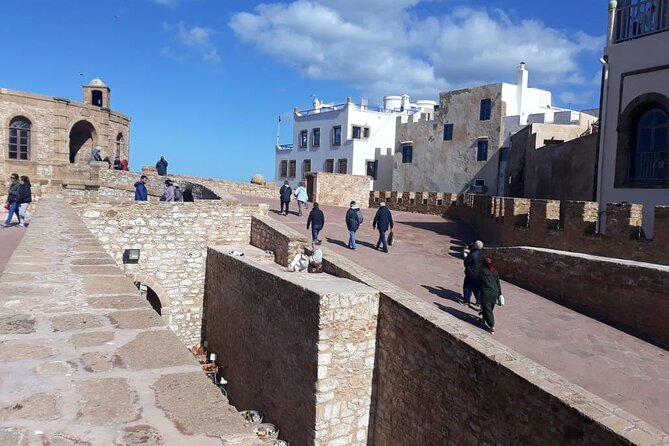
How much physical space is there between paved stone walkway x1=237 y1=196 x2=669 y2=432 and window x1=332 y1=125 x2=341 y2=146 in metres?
23.5

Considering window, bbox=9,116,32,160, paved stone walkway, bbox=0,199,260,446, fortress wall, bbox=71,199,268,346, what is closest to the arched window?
fortress wall, bbox=71,199,268,346

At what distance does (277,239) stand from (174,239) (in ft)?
9.86

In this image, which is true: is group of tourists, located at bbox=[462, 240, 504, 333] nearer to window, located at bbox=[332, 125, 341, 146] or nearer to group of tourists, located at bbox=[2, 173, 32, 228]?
group of tourists, located at bbox=[2, 173, 32, 228]

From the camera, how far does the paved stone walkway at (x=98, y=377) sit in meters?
1.99

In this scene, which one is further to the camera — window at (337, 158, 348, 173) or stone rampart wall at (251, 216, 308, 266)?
window at (337, 158, 348, 173)

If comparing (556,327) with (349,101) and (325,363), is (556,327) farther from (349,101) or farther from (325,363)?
(349,101)

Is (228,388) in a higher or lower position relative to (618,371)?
lower

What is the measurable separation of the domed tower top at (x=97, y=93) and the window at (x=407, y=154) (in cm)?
1793

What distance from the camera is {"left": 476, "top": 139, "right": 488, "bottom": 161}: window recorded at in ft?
95.7

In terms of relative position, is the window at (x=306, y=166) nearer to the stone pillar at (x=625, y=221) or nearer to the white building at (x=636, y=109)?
the white building at (x=636, y=109)

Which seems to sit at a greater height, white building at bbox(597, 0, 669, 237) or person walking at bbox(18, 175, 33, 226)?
white building at bbox(597, 0, 669, 237)

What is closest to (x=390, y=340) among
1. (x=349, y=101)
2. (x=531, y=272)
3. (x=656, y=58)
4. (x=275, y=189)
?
(x=531, y=272)

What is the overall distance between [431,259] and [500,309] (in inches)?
156

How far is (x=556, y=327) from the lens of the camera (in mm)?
8633
